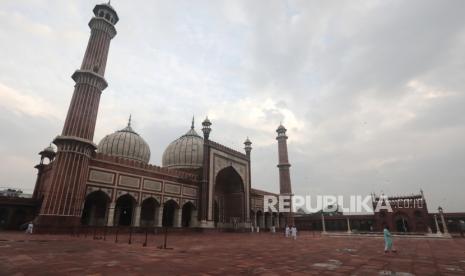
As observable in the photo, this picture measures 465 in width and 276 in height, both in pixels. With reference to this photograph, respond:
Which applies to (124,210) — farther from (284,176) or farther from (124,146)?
(284,176)

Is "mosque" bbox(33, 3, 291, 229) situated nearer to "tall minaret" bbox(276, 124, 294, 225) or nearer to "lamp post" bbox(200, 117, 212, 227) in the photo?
"lamp post" bbox(200, 117, 212, 227)

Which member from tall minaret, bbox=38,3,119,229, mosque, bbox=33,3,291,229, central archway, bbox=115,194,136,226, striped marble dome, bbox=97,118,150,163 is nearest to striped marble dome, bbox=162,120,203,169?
mosque, bbox=33,3,291,229

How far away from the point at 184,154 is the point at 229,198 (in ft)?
27.3

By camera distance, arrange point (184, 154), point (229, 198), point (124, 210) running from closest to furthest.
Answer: point (124, 210)
point (184, 154)
point (229, 198)

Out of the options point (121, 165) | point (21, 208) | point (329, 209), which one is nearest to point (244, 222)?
point (121, 165)

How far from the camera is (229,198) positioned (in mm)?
35219

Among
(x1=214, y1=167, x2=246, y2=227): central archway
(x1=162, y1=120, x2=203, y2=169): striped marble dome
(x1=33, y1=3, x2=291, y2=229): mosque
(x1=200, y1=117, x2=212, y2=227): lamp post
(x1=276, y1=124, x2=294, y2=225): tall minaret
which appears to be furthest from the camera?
(x1=276, y1=124, x2=294, y2=225): tall minaret

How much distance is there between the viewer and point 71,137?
1981cm

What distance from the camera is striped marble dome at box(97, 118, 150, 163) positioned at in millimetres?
30578

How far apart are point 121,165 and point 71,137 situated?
15.8 ft

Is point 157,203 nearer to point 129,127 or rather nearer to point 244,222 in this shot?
point 244,222

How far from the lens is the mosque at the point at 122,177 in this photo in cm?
1934

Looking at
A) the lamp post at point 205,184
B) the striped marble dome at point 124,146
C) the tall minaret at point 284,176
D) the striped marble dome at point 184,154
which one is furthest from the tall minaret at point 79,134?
the tall minaret at point 284,176

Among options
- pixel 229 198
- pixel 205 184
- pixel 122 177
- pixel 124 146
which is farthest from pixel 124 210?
pixel 229 198
